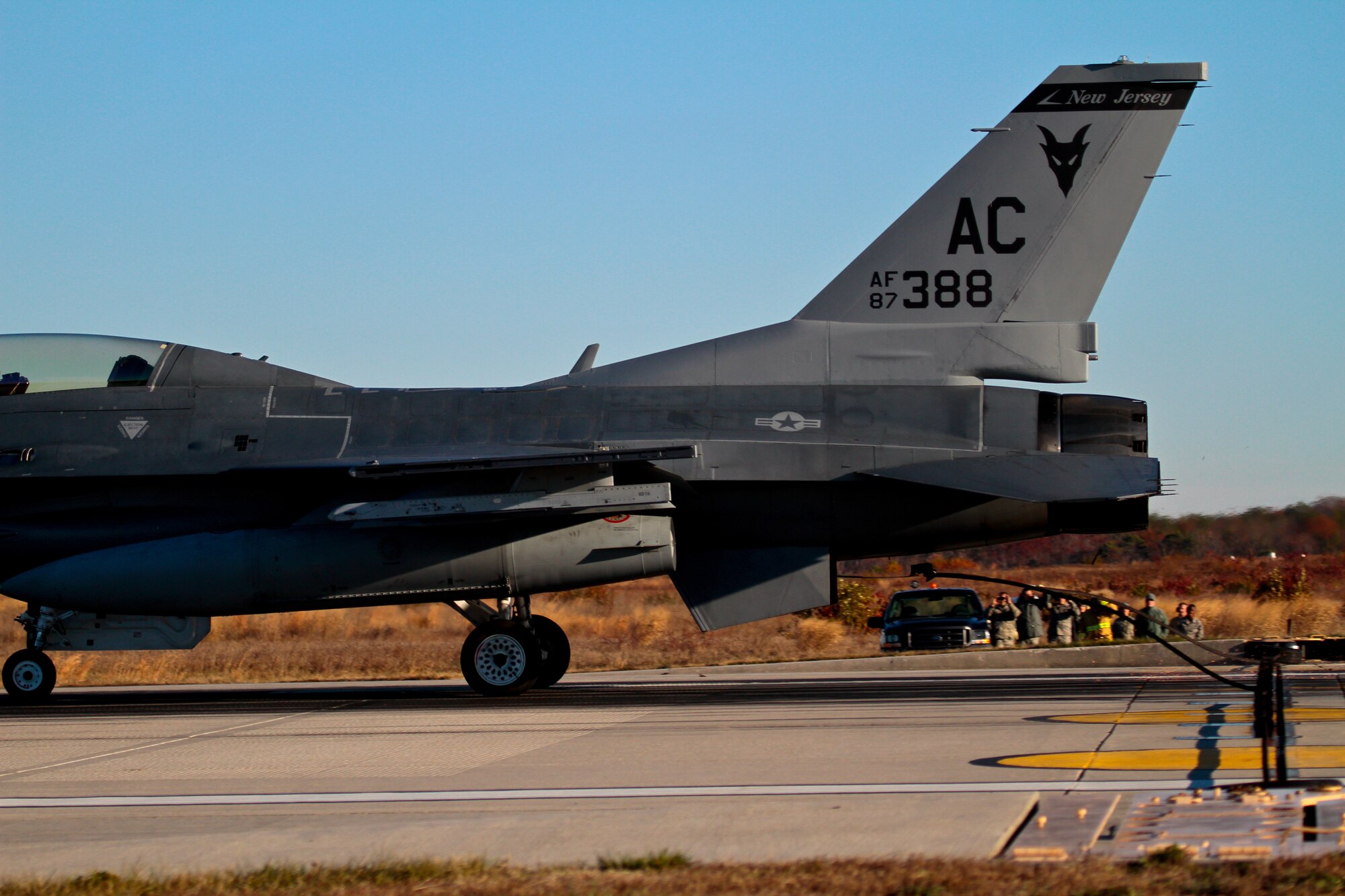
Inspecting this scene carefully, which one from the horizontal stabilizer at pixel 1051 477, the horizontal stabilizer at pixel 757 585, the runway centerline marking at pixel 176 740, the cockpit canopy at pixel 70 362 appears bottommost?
the runway centerline marking at pixel 176 740

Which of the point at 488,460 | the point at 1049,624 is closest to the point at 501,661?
the point at 488,460

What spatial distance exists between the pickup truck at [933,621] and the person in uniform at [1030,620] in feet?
2.41

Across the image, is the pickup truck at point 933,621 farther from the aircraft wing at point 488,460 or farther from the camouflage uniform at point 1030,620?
the aircraft wing at point 488,460

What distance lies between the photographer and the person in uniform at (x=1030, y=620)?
23.8 meters

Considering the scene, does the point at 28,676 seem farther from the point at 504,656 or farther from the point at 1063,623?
the point at 1063,623

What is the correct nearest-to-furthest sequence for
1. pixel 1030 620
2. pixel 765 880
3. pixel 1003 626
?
pixel 765 880, pixel 1003 626, pixel 1030 620

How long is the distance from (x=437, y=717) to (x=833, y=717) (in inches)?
136

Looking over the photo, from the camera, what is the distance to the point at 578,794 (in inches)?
286

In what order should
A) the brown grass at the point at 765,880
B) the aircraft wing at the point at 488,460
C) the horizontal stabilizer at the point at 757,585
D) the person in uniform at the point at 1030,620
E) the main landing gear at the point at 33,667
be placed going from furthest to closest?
the person in uniform at the point at 1030,620 → the main landing gear at the point at 33,667 → the horizontal stabilizer at the point at 757,585 → the aircraft wing at the point at 488,460 → the brown grass at the point at 765,880

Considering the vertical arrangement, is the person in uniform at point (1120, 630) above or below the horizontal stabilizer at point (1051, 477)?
below

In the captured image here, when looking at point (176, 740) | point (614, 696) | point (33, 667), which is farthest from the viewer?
point (33, 667)

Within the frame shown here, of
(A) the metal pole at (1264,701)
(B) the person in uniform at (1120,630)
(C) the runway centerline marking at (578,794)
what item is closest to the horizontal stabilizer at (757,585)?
(A) the metal pole at (1264,701)

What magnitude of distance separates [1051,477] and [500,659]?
226 inches

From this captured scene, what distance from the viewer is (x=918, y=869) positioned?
16.7 feet
